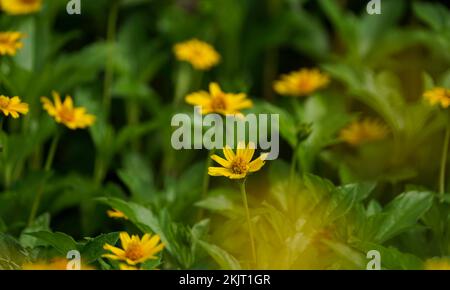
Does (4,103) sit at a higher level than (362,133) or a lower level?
lower

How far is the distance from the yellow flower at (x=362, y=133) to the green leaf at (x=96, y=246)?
2.85 feet

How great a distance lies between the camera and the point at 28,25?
7.43 feet

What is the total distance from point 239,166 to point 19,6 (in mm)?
1116

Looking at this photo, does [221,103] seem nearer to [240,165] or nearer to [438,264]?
[240,165]

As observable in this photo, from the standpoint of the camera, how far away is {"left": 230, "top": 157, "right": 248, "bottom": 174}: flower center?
144 centimetres

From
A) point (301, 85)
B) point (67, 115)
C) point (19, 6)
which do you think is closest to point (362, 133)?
point (301, 85)

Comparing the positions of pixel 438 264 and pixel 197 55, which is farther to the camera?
pixel 197 55

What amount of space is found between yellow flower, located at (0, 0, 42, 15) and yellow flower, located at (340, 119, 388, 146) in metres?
0.99

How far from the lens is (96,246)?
143cm

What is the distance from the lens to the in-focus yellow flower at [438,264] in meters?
1.43

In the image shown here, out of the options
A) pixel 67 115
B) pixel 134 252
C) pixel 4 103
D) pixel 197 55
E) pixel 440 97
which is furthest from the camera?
pixel 197 55

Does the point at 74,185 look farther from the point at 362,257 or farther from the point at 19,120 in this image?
the point at 362,257
